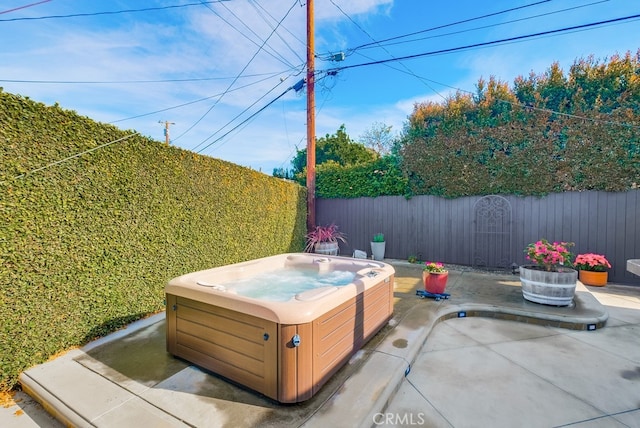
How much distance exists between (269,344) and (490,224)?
598 cm

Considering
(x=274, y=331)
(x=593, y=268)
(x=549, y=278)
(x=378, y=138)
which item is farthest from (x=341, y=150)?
(x=274, y=331)

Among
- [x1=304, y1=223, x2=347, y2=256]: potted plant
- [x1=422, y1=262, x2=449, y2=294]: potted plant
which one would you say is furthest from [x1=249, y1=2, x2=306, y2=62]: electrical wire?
[x1=422, y1=262, x2=449, y2=294]: potted plant

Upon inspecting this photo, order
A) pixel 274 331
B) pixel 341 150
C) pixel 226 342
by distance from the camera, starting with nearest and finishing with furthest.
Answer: pixel 274 331
pixel 226 342
pixel 341 150

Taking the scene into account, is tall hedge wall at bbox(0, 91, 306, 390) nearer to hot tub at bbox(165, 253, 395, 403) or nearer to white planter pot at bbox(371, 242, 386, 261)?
hot tub at bbox(165, 253, 395, 403)

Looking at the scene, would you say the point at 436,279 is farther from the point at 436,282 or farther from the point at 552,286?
the point at 552,286

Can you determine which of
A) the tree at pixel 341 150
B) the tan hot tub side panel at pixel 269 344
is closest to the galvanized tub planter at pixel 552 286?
the tan hot tub side panel at pixel 269 344

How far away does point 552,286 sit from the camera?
360 centimetres

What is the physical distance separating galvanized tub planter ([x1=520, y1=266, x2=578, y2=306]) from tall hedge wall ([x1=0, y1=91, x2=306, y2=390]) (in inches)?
181

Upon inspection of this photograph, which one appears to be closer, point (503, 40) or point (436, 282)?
point (436, 282)

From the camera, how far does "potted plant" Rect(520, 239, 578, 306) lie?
3572mm

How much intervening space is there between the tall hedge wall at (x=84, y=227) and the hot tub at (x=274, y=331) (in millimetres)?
992

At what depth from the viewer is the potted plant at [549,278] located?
3.57 metres

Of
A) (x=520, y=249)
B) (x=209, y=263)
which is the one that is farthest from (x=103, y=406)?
(x=520, y=249)

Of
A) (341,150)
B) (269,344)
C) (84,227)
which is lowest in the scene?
(269,344)
